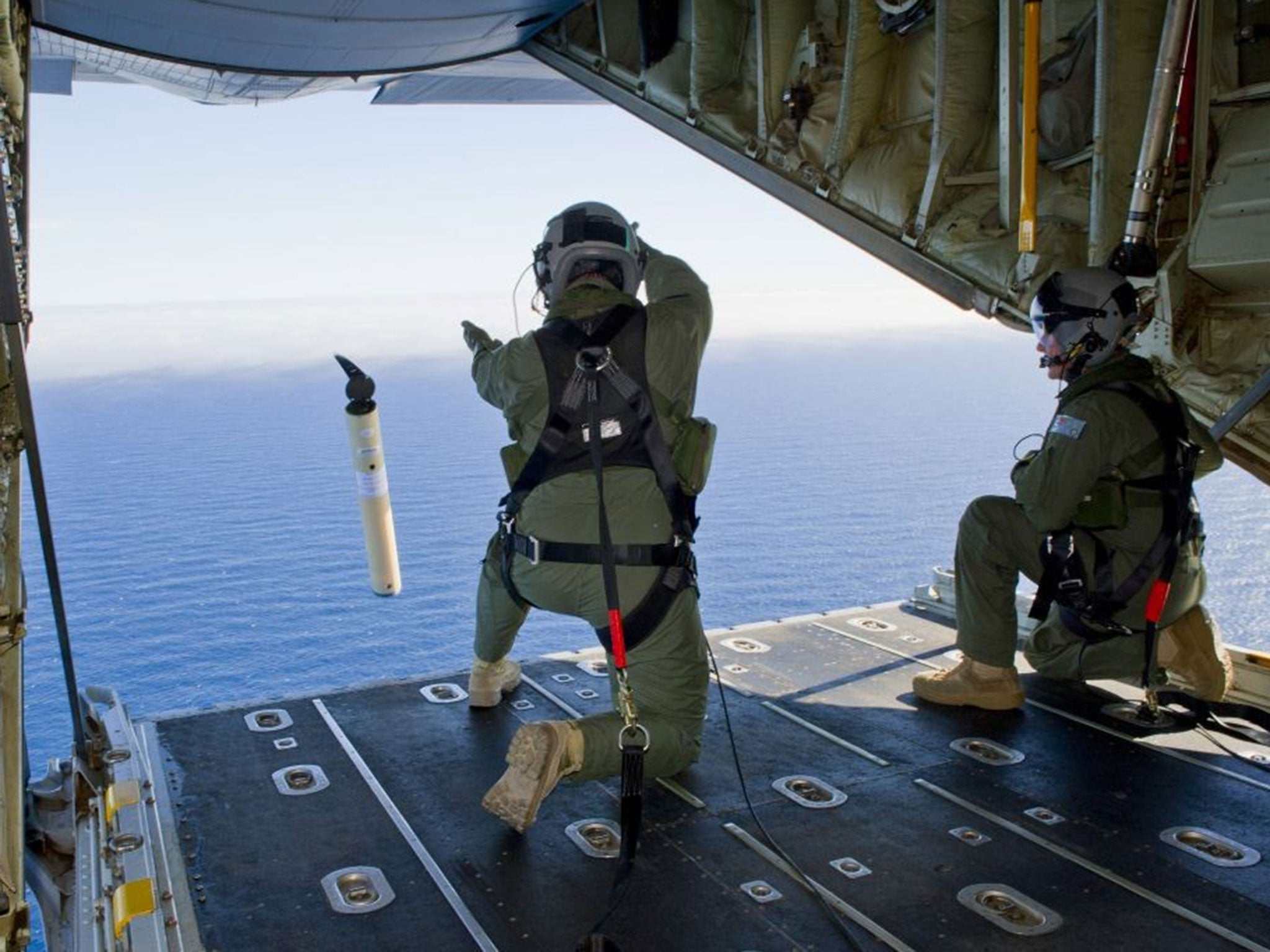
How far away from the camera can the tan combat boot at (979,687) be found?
3621mm

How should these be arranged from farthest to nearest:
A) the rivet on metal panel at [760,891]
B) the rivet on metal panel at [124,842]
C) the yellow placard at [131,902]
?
the rivet on metal panel at [124,842] → the rivet on metal panel at [760,891] → the yellow placard at [131,902]

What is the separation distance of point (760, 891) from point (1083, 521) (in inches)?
67.4

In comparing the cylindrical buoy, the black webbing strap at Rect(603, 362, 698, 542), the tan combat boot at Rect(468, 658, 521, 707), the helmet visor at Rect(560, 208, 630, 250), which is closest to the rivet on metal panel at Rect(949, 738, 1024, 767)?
the black webbing strap at Rect(603, 362, 698, 542)

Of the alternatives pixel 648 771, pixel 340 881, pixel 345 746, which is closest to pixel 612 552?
pixel 648 771

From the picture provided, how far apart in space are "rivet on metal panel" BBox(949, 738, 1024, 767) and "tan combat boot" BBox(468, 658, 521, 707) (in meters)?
1.57

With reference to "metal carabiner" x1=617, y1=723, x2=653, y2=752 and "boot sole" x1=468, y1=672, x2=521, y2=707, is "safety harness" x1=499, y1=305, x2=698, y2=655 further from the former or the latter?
"boot sole" x1=468, y1=672, x2=521, y2=707

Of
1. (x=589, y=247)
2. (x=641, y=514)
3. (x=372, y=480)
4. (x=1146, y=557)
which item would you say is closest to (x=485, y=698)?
(x=641, y=514)

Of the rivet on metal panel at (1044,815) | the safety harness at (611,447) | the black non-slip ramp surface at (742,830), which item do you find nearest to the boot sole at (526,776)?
the black non-slip ramp surface at (742,830)

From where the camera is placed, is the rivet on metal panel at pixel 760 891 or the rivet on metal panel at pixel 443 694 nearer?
the rivet on metal panel at pixel 760 891

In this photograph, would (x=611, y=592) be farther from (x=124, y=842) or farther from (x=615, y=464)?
(x=124, y=842)

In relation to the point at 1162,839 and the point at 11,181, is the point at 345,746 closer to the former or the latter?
the point at 11,181

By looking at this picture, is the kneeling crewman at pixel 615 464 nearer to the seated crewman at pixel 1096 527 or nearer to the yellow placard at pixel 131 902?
the yellow placard at pixel 131 902

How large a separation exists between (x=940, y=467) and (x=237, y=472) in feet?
53.7

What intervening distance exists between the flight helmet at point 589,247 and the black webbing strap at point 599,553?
2.41ft
